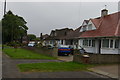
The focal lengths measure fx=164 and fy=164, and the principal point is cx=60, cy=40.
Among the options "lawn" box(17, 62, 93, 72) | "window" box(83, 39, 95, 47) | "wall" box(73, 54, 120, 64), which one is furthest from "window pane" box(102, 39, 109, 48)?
"lawn" box(17, 62, 93, 72)

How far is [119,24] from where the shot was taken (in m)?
21.4

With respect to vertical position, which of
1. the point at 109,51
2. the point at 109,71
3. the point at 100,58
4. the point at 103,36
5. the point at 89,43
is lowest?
the point at 109,71

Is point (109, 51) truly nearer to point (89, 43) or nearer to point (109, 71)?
point (89, 43)

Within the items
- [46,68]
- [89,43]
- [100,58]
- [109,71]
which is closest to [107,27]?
[89,43]

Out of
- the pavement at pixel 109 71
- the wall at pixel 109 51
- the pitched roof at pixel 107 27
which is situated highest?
the pitched roof at pixel 107 27

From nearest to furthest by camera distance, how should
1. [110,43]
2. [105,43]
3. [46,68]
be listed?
[46,68]
[110,43]
[105,43]

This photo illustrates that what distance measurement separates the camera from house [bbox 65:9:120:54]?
1927cm

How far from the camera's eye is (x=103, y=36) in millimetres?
20578

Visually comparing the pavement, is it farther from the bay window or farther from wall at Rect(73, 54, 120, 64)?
the bay window

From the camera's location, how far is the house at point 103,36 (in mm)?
19272

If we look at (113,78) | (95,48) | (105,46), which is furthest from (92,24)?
(113,78)

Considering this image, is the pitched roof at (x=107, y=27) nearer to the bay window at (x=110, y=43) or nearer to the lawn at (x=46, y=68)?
the bay window at (x=110, y=43)

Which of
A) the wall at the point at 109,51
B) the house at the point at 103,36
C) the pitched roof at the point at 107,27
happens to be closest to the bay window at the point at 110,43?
the house at the point at 103,36

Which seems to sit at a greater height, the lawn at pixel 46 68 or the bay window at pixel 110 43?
the bay window at pixel 110 43
